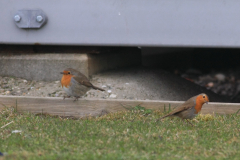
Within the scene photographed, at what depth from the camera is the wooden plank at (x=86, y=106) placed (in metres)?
5.07

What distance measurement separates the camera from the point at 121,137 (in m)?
3.95

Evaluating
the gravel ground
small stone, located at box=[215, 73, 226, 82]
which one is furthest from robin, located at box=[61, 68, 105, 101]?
small stone, located at box=[215, 73, 226, 82]

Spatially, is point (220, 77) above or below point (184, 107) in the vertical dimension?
below

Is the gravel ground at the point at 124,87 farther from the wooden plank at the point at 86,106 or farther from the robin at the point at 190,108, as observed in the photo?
the robin at the point at 190,108

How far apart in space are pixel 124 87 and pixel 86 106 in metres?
1.51

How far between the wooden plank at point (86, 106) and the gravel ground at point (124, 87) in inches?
39.6

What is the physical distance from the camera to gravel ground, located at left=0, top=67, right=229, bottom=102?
6273mm

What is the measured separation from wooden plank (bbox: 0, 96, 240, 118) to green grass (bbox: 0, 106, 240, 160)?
0.10 meters

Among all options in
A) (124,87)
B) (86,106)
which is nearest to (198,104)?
(86,106)

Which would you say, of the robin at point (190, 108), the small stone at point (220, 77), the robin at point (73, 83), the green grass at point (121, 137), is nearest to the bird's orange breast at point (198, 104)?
the robin at point (190, 108)

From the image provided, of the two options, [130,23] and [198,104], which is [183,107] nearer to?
[198,104]

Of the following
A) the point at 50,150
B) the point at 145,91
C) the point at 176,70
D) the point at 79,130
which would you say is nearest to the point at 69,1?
the point at 145,91

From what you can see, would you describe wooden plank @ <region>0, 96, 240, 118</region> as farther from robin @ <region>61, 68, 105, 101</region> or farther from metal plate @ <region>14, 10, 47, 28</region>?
metal plate @ <region>14, 10, 47, 28</region>

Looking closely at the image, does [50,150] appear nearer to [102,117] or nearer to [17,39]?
[102,117]
